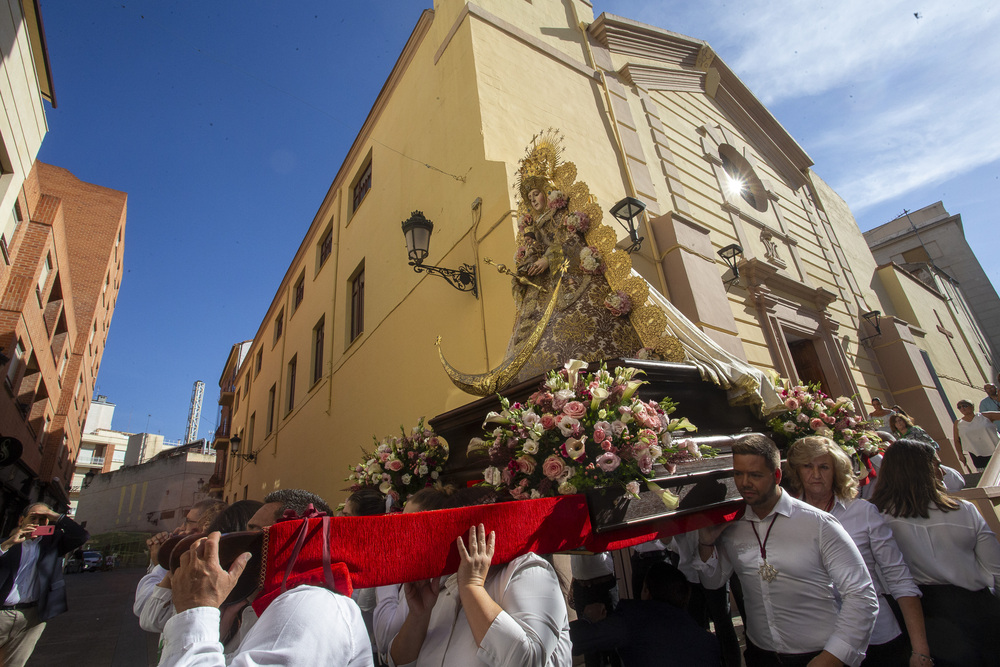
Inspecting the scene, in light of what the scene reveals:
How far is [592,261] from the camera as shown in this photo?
3424mm

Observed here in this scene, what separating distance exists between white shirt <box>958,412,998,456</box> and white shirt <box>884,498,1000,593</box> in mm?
5015

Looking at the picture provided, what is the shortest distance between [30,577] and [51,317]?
41.6 ft

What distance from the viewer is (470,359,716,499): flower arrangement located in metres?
2.10

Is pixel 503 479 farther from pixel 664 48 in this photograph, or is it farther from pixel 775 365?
pixel 664 48

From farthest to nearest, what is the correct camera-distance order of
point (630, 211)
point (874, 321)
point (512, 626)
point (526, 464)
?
point (874, 321) < point (630, 211) < point (526, 464) < point (512, 626)

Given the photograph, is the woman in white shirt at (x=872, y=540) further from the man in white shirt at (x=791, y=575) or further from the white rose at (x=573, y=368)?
the white rose at (x=573, y=368)

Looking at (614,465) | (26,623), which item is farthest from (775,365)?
(26,623)

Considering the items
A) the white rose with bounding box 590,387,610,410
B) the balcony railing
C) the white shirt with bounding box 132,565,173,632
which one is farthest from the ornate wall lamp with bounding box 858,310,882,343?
the balcony railing

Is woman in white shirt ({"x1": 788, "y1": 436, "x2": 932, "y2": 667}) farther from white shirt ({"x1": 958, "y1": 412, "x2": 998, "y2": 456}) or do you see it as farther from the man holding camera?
white shirt ({"x1": 958, "y1": 412, "x2": 998, "y2": 456})

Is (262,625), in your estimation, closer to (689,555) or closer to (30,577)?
(689,555)

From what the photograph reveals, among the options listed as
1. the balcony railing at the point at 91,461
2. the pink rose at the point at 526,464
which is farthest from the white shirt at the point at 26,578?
the balcony railing at the point at 91,461

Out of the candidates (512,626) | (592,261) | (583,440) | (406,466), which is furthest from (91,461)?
(512,626)

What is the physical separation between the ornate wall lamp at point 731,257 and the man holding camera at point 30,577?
7.43m

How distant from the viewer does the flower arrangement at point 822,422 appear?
3.56 meters
